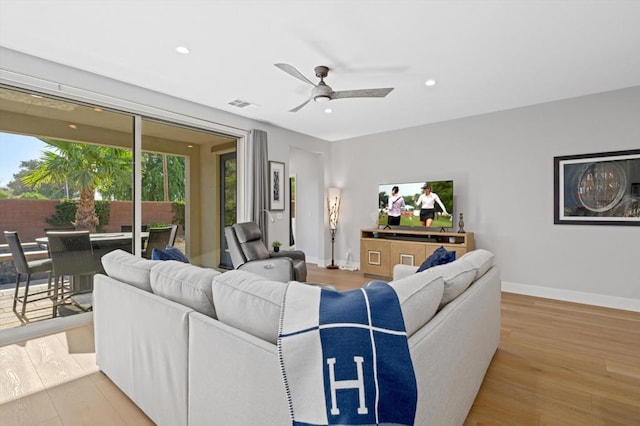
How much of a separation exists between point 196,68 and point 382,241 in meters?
3.52

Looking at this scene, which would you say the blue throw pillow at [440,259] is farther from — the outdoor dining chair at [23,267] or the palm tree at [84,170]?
the outdoor dining chair at [23,267]

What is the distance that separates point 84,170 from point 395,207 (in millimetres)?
4211

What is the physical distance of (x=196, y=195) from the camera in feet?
14.0

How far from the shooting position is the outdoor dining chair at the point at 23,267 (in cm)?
282

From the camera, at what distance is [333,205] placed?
243 inches

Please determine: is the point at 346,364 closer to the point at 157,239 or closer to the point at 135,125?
the point at 157,239

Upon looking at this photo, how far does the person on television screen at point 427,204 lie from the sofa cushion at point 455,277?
3114 mm

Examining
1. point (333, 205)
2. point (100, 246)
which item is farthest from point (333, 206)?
point (100, 246)

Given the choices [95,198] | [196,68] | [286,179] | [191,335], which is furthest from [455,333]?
[286,179]

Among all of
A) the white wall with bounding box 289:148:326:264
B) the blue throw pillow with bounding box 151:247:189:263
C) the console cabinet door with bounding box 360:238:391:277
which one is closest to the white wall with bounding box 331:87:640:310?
the console cabinet door with bounding box 360:238:391:277

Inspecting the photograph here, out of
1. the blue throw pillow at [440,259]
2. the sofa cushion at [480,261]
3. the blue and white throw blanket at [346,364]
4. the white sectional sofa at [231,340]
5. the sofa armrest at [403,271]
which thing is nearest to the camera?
the blue and white throw blanket at [346,364]

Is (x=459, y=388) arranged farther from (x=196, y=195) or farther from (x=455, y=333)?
(x=196, y=195)

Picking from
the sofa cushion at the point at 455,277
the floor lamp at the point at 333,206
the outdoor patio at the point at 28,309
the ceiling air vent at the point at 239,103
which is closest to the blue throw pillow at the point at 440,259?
the sofa cushion at the point at 455,277

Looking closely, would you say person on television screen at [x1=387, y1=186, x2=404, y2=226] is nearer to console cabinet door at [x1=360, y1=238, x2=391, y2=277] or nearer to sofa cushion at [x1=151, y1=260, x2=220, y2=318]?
console cabinet door at [x1=360, y1=238, x2=391, y2=277]
